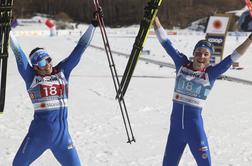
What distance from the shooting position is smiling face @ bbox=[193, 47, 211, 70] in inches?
206

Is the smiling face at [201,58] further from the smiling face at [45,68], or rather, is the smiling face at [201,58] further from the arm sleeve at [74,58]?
the smiling face at [45,68]

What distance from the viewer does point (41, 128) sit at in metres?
4.95

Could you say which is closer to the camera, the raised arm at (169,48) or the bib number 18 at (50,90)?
the bib number 18 at (50,90)

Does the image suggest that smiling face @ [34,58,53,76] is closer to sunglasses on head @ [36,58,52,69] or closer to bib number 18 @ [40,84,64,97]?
sunglasses on head @ [36,58,52,69]

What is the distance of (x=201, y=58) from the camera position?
17.3 feet

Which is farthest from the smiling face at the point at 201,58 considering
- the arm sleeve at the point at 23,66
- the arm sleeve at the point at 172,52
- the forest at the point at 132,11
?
the forest at the point at 132,11

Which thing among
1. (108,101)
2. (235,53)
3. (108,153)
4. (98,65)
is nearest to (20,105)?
(108,101)

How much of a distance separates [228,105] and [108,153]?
227 inches

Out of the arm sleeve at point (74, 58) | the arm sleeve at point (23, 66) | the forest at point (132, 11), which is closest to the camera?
the arm sleeve at point (23, 66)

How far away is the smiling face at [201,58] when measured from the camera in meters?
5.23

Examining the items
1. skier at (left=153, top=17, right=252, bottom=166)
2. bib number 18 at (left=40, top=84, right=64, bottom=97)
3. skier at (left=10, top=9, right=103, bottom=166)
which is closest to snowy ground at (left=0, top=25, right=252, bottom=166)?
skier at (left=153, top=17, right=252, bottom=166)

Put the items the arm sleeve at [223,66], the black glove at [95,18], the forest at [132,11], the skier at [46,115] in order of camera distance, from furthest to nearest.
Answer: the forest at [132,11] → the black glove at [95,18] → the arm sleeve at [223,66] → the skier at [46,115]

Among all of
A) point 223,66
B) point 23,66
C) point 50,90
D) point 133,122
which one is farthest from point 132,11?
point 50,90

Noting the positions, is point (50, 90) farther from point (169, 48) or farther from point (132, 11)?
point (132, 11)
